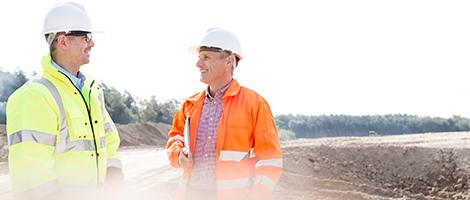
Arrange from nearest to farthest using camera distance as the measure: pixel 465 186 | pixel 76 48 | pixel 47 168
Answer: pixel 47 168
pixel 76 48
pixel 465 186

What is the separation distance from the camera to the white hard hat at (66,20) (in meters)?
2.85

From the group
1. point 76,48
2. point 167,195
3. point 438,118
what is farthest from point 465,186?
point 438,118

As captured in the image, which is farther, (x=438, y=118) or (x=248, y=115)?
(x=438, y=118)

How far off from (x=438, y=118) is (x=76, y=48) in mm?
65457

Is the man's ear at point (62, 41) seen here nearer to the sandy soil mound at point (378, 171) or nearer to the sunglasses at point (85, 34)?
the sunglasses at point (85, 34)

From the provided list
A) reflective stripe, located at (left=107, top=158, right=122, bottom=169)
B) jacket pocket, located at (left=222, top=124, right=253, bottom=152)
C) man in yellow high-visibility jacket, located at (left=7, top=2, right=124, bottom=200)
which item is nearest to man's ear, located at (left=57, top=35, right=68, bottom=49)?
man in yellow high-visibility jacket, located at (left=7, top=2, right=124, bottom=200)

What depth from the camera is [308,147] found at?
1285 centimetres

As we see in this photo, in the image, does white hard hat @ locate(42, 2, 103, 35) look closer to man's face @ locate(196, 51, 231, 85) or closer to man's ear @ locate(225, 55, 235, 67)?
man's face @ locate(196, 51, 231, 85)

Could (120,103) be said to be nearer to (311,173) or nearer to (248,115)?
(311,173)

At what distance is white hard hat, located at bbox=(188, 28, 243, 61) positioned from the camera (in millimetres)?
3145

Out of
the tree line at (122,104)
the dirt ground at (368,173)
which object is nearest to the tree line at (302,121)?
the tree line at (122,104)

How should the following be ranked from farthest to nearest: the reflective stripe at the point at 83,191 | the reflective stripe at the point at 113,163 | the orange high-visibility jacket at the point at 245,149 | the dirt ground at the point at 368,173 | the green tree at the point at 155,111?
the green tree at the point at 155,111, the dirt ground at the point at 368,173, the reflective stripe at the point at 113,163, the orange high-visibility jacket at the point at 245,149, the reflective stripe at the point at 83,191

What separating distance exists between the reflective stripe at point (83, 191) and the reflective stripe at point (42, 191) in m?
0.19

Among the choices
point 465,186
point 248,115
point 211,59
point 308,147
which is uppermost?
point 211,59
